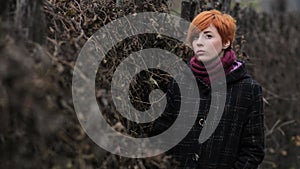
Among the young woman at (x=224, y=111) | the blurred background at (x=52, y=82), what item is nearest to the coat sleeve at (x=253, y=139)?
the young woman at (x=224, y=111)

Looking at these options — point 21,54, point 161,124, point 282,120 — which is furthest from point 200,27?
point 282,120

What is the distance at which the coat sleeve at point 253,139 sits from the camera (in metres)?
3.51

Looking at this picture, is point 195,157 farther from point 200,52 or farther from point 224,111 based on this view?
point 200,52

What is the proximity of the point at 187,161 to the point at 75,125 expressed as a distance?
131cm

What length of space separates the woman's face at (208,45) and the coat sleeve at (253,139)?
0.34 meters

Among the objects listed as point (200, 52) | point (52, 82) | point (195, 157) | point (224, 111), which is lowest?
point (195, 157)

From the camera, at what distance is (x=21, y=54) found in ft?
7.07

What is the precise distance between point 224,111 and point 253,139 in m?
0.23

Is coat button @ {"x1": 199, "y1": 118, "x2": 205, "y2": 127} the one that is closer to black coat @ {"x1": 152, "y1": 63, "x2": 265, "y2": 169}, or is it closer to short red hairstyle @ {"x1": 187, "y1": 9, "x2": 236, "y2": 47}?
black coat @ {"x1": 152, "y1": 63, "x2": 265, "y2": 169}

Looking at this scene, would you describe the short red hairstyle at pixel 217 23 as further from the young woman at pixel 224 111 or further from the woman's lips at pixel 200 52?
the woman's lips at pixel 200 52

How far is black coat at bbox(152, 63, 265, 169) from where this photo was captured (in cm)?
352

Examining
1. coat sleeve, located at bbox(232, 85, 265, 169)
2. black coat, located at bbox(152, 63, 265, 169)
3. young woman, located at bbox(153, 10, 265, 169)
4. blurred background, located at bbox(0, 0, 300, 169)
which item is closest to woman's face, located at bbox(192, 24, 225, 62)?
young woman, located at bbox(153, 10, 265, 169)

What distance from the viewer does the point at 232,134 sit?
3.55m

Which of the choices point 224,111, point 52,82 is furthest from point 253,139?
point 52,82
